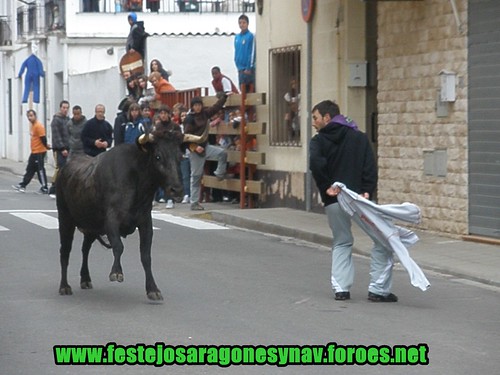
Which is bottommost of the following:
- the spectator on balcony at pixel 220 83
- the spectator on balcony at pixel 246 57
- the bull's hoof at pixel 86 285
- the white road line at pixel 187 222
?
the white road line at pixel 187 222

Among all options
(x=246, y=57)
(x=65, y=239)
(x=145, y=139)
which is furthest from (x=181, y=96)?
(x=145, y=139)

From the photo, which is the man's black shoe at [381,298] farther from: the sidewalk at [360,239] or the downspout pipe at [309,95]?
the downspout pipe at [309,95]

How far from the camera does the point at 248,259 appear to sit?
1537 cm

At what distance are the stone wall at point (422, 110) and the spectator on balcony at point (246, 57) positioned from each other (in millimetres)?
5134

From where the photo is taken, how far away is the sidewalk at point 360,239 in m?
14.3

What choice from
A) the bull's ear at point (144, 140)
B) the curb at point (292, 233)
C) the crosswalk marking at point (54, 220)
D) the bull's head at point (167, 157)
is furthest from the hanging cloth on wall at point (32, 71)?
the bull's head at point (167, 157)

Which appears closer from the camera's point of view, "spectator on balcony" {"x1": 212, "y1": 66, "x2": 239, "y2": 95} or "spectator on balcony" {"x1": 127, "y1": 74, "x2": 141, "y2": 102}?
"spectator on balcony" {"x1": 212, "y1": 66, "x2": 239, "y2": 95}

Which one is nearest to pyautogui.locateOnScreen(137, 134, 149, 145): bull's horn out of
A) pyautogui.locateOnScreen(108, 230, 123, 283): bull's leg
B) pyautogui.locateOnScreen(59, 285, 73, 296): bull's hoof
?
pyautogui.locateOnScreen(108, 230, 123, 283): bull's leg

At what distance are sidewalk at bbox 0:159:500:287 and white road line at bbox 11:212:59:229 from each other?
2.41 m

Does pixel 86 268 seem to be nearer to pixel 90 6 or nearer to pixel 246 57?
pixel 246 57

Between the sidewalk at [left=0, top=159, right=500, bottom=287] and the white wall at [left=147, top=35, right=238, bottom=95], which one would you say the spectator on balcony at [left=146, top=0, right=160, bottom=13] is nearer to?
the white wall at [left=147, top=35, right=238, bottom=95]

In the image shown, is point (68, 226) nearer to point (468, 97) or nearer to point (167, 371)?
point (167, 371)

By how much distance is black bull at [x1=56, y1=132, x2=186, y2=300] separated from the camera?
11664 mm

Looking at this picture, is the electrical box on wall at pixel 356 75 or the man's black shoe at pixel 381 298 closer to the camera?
the man's black shoe at pixel 381 298
